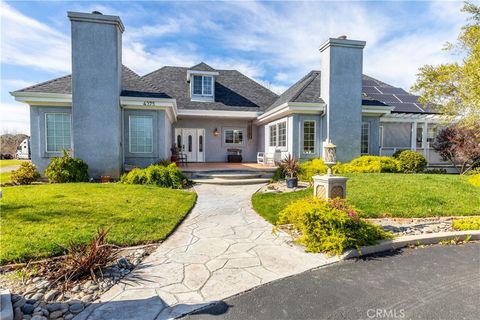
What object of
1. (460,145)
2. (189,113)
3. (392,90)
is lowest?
(460,145)

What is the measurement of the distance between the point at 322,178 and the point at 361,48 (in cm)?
1092

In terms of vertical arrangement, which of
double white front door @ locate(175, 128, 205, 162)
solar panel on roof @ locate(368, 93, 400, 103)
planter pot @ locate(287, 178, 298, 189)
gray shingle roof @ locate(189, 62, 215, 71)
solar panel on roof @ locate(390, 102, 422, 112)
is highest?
gray shingle roof @ locate(189, 62, 215, 71)

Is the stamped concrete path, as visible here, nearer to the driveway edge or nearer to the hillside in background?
the driveway edge

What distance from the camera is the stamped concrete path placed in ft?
9.71

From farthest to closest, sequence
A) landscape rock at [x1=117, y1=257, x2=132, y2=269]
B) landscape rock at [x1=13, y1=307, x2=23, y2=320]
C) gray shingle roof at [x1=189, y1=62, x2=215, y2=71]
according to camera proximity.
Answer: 1. gray shingle roof at [x1=189, y1=62, x2=215, y2=71]
2. landscape rock at [x1=117, y1=257, x2=132, y2=269]
3. landscape rock at [x1=13, y1=307, x2=23, y2=320]

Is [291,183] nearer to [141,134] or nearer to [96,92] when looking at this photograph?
[141,134]

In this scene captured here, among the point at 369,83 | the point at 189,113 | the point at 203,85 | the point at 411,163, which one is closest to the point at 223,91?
the point at 203,85

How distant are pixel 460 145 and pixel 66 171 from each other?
62.0 ft

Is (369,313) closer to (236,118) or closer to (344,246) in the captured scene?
(344,246)

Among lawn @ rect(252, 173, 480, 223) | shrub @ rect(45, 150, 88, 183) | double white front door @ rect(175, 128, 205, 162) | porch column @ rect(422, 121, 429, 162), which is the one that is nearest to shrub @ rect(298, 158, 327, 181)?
lawn @ rect(252, 173, 480, 223)

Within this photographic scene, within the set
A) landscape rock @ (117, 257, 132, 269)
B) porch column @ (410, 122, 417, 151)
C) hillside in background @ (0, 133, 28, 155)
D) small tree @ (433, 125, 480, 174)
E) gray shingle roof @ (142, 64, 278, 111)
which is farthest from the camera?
hillside in background @ (0, 133, 28, 155)

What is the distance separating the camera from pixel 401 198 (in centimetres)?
785

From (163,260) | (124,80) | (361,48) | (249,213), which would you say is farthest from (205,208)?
(361,48)

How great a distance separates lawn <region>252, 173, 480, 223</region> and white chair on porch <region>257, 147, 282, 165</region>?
5.36m
